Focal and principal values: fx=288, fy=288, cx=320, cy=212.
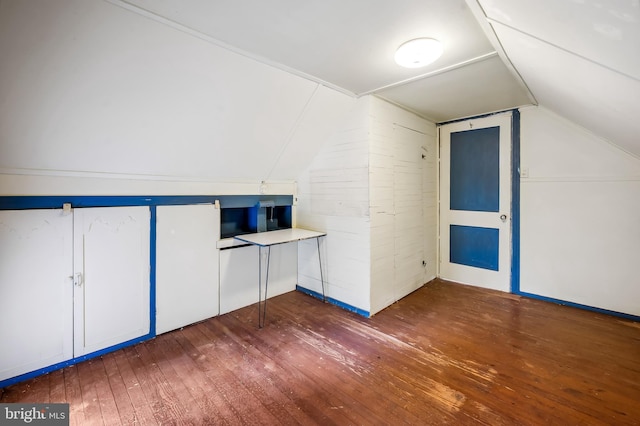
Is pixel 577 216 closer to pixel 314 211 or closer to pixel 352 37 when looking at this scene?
pixel 314 211

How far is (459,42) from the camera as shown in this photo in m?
2.00

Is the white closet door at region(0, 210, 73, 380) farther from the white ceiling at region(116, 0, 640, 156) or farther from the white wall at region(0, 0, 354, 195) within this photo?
A: the white ceiling at region(116, 0, 640, 156)

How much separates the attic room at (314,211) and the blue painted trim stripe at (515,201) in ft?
0.08

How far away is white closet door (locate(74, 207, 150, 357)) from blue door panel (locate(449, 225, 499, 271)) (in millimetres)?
3857

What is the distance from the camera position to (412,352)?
7.96ft

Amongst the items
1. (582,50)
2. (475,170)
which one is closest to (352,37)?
(582,50)

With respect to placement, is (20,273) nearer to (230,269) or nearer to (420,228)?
(230,269)

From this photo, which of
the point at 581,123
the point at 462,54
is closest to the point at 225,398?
the point at 462,54

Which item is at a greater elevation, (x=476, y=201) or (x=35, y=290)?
(x=476, y=201)

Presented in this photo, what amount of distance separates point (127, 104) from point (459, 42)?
7.79 ft

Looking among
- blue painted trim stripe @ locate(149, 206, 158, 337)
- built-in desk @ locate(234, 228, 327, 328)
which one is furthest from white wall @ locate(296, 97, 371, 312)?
blue painted trim stripe @ locate(149, 206, 158, 337)

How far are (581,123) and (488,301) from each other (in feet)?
7.11

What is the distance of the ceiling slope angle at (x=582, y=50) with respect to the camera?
1.03m

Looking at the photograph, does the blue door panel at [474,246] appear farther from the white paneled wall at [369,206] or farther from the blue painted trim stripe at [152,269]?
the blue painted trim stripe at [152,269]
